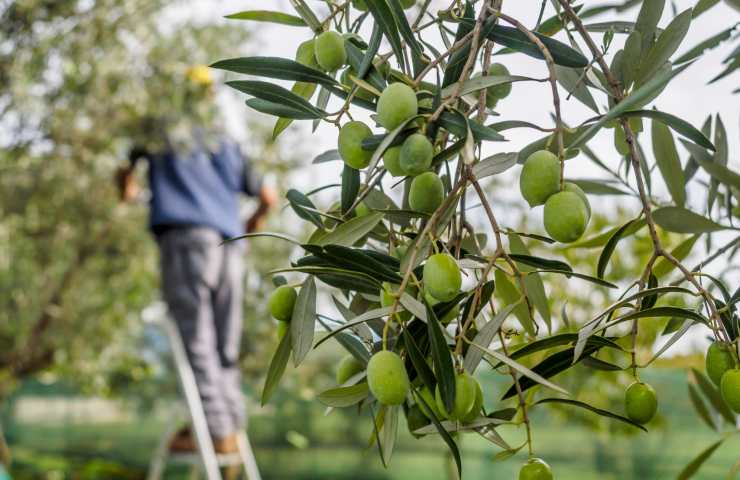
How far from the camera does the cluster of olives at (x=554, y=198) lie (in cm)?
50

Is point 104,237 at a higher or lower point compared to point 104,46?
lower

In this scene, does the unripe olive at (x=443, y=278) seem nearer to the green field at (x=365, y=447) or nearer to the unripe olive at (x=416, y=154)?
the unripe olive at (x=416, y=154)

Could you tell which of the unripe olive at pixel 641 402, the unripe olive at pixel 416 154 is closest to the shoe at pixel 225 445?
the unripe olive at pixel 641 402

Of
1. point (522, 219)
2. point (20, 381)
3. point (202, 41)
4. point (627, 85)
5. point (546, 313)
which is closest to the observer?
point (627, 85)

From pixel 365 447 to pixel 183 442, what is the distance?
2.39 ft

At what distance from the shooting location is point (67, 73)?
352 cm

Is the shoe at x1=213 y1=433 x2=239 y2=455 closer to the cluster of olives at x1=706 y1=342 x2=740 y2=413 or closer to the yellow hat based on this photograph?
the yellow hat

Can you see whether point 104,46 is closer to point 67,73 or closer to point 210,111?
point 67,73

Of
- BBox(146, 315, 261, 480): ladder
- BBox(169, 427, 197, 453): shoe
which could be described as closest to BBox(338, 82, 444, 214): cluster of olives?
BBox(146, 315, 261, 480): ladder

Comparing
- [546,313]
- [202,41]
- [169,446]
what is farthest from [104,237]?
[546,313]

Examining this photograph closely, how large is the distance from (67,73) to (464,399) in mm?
3392

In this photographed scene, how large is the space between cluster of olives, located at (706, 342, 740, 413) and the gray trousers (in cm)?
279

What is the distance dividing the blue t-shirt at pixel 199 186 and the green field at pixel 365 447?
113cm

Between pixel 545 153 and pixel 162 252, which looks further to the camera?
pixel 162 252
